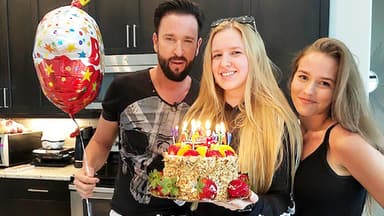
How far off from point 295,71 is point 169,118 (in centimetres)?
59

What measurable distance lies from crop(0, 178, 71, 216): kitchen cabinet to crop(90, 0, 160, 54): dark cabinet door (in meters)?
1.16

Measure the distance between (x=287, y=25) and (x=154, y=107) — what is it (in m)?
1.32

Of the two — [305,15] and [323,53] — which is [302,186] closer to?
[323,53]

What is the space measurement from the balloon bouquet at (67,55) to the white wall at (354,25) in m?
1.72

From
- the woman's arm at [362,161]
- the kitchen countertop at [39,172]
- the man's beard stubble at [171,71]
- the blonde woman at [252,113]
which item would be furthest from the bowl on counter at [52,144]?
the woman's arm at [362,161]

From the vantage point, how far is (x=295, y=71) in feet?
5.12

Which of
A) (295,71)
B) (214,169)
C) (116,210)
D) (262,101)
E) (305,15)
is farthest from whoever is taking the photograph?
(305,15)

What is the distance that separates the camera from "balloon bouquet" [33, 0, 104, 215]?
1440 mm

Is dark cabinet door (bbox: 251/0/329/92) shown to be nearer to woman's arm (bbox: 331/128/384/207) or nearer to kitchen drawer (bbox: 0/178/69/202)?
woman's arm (bbox: 331/128/384/207)

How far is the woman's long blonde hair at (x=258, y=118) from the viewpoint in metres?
1.23

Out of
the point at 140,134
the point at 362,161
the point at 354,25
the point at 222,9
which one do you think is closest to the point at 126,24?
the point at 222,9

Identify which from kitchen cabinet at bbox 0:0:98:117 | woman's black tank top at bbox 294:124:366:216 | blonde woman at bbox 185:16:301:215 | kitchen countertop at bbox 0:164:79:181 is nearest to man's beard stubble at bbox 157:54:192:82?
blonde woman at bbox 185:16:301:215

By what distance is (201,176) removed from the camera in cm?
115

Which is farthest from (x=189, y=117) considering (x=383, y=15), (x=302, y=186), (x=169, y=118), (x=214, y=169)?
(x=383, y=15)
